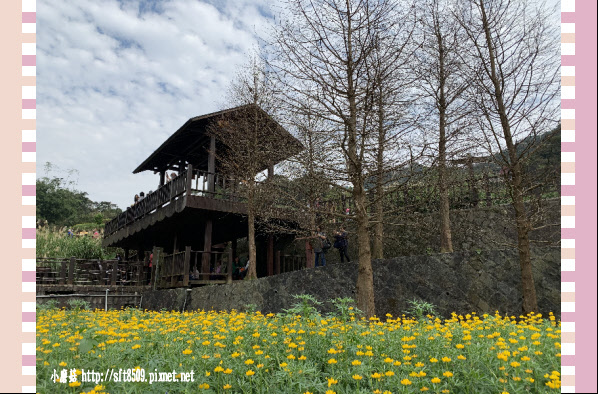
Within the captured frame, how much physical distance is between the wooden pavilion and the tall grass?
3.43 metres

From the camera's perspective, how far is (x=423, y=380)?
3.08 metres

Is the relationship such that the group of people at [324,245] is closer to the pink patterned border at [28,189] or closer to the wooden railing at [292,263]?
the wooden railing at [292,263]

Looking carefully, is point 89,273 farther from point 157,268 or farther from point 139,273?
point 157,268

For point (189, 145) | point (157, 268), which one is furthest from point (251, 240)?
point (189, 145)

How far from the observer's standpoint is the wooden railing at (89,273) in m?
15.6

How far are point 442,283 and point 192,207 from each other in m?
8.21

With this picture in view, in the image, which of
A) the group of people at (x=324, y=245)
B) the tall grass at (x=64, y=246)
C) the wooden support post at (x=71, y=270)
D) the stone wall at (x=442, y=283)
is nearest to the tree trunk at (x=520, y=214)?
the stone wall at (x=442, y=283)

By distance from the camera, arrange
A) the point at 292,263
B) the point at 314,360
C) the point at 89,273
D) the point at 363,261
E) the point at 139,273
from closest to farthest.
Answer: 1. the point at 314,360
2. the point at 363,261
3. the point at 139,273
4. the point at 292,263
5. the point at 89,273

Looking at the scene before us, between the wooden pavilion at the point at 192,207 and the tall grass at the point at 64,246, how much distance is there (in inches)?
135

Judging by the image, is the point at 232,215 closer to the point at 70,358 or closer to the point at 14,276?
the point at 70,358

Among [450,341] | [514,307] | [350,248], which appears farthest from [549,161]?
[350,248]

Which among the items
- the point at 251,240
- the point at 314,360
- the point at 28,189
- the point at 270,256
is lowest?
the point at 270,256

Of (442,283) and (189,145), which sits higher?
(189,145)

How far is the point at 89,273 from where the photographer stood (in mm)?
17078
